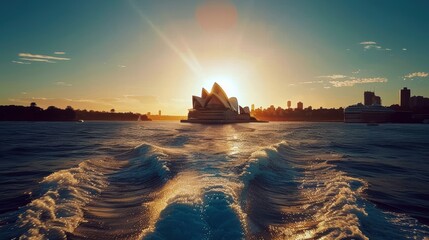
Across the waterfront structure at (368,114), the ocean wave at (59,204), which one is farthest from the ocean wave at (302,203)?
the waterfront structure at (368,114)

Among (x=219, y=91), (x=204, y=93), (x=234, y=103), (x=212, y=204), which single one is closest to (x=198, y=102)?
(x=204, y=93)

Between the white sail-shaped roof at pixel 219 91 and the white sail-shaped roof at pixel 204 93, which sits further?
the white sail-shaped roof at pixel 204 93

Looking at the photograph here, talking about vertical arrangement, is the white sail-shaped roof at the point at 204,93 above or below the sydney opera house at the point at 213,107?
above

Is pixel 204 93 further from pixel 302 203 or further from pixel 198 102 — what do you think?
pixel 302 203

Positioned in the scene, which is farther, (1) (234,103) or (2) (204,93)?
(1) (234,103)

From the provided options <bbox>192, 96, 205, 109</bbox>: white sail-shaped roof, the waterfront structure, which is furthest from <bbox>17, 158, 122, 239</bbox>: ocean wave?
the waterfront structure

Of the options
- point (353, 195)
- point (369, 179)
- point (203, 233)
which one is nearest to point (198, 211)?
point (203, 233)

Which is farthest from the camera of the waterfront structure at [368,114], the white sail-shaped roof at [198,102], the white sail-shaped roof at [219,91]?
the waterfront structure at [368,114]

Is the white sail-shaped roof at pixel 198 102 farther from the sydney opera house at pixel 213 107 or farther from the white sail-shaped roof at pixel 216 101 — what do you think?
the white sail-shaped roof at pixel 216 101

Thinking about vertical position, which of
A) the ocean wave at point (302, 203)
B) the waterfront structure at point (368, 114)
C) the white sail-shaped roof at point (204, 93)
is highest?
the white sail-shaped roof at point (204, 93)

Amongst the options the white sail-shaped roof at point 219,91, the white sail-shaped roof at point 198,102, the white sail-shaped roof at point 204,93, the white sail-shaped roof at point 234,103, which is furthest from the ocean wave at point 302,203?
the white sail-shaped roof at point 234,103

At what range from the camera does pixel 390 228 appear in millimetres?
6102

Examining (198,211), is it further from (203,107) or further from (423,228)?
(203,107)

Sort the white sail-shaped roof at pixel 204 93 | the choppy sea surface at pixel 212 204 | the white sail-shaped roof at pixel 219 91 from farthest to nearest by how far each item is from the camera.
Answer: the white sail-shaped roof at pixel 204 93
the white sail-shaped roof at pixel 219 91
the choppy sea surface at pixel 212 204
